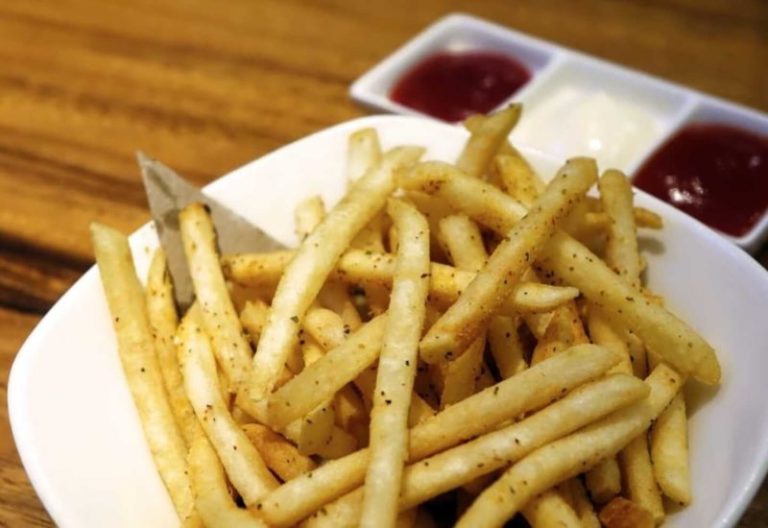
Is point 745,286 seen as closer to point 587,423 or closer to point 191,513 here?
point 587,423

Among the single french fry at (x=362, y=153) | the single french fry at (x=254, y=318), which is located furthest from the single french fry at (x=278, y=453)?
the single french fry at (x=362, y=153)

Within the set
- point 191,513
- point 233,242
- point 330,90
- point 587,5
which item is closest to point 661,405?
point 191,513

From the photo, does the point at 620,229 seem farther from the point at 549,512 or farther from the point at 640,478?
the point at 549,512

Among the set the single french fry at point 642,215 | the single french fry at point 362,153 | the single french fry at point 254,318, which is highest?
the single french fry at point 362,153

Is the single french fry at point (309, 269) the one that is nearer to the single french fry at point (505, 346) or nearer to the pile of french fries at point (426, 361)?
the pile of french fries at point (426, 361)

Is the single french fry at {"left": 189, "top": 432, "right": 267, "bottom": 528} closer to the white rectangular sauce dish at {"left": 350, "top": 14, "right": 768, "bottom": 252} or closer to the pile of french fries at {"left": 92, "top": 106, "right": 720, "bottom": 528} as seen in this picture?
the pile of french fries at {"left": 92, "top": 106, "right": 720, "bottom": 528}

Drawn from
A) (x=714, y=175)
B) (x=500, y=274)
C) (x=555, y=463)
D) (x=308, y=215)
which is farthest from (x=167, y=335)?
(x=714, y=175)
